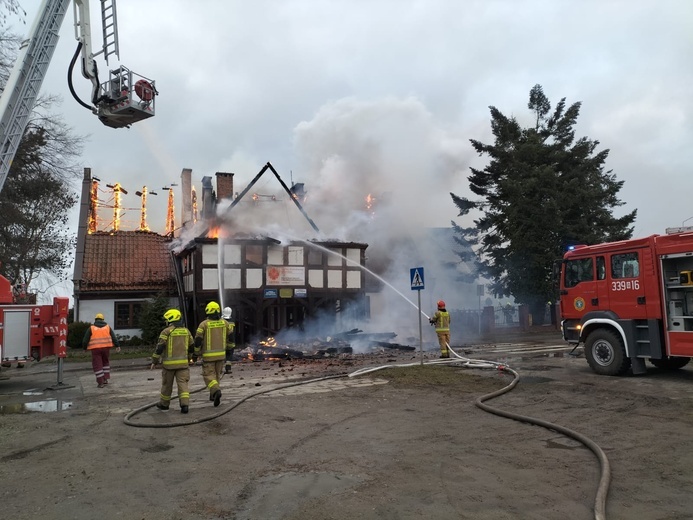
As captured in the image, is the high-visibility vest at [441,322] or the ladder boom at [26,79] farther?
the high-visibility vest at [441,322]

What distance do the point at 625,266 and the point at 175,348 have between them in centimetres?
888

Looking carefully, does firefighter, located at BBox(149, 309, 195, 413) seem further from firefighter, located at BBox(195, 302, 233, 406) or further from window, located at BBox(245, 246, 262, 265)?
window, located at BBox(245, 246, 262, 265)

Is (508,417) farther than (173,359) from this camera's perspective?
No

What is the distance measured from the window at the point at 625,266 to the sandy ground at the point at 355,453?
83.6 inches

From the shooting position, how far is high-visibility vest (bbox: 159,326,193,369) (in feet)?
26.0

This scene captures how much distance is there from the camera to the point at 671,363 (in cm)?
1088

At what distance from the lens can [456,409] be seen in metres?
7.76

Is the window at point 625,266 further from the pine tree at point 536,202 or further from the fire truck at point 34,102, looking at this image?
the pine tree at point 536,202

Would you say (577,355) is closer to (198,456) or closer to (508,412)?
(508,412)

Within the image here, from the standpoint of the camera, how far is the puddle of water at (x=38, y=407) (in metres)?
8.62

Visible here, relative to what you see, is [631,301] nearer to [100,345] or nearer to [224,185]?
[100,345]

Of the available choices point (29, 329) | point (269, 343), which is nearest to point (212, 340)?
point (29, 329)

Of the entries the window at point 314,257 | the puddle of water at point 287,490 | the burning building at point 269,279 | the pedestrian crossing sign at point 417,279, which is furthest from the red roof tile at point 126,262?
the puddle of water at point 287,490

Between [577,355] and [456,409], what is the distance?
8344 mm
